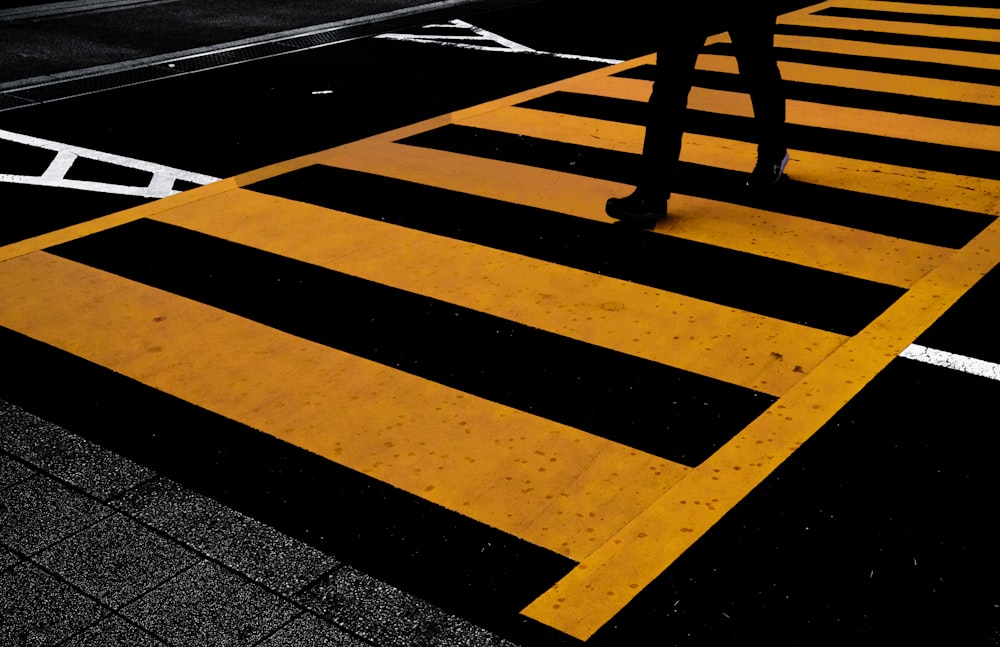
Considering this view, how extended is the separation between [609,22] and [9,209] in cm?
682

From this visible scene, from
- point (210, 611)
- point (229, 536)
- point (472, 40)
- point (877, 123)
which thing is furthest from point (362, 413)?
point (472, 40)

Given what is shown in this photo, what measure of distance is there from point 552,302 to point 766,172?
1854mm

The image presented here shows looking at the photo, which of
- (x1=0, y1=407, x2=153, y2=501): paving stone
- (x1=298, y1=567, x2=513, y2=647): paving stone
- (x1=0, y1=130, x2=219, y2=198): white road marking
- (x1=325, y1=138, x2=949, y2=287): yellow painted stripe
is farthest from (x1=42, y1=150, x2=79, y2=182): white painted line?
(x1=298, y1=567, x2=513, y2=647): paving stone

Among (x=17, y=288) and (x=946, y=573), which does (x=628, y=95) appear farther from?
(x=946, y=573)

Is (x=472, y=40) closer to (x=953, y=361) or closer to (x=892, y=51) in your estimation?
(x=892, y=51)

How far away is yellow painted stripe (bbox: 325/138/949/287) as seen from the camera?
544 centimetres

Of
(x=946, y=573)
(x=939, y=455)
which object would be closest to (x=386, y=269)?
(x=939, y=455)

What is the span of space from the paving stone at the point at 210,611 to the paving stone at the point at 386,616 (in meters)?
0.11

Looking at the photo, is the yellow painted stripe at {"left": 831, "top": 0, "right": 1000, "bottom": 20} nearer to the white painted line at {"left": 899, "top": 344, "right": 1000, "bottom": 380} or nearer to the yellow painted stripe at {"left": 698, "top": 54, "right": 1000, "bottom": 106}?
the yellow painted stripe at {"left": 698, "top": 54, "right": 1000, "bottom": 106}

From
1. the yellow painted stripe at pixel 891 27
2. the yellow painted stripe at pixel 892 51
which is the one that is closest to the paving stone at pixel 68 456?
the yellow painted stripe at pixel 892 51

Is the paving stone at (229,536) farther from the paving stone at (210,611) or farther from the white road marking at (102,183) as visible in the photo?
the white road marking at (102,183)

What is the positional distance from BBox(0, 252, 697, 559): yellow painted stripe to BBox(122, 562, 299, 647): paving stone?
Answer: 0.66 meters

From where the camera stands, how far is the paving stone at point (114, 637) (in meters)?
2.95

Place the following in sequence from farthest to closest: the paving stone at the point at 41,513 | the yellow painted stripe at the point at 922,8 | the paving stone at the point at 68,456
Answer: the yellow painted stripe at the point at 922,8 < the paving stone at the point at 68,456 < the paving stone at the point at 41,513
